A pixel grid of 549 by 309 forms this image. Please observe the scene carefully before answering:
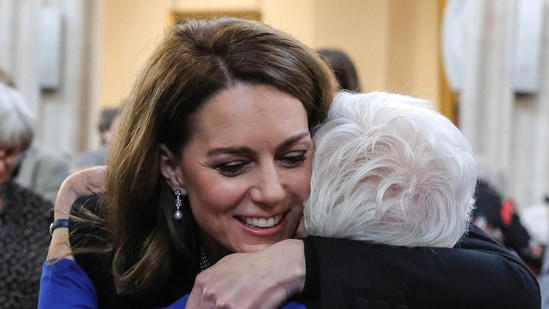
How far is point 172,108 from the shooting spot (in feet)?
6.49

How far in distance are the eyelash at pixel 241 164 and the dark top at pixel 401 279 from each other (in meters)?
0.14

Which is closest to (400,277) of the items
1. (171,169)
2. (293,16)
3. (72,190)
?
(171,169)

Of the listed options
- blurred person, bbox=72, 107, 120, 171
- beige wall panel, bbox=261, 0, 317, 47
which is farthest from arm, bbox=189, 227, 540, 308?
beige wall panel, bbox=261, 0, 317, 47

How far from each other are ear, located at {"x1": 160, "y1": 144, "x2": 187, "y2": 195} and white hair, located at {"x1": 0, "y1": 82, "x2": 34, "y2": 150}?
1.21 metres

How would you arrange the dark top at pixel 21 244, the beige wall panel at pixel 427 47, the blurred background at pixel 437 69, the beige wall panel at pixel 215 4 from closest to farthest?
the dark top at pixel 21 244 < the blurred background at pixel 437 69 < the beige wall panel at pixel 427 47 < the beige wall panel at pixel 215 4

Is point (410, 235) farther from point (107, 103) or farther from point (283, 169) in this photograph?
point (107, 103)

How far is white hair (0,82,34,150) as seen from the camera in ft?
10.3

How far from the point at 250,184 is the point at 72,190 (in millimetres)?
521

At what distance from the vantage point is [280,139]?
73.7 inches

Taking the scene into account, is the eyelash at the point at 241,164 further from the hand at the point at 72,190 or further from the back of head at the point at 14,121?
the back of head at the point at 14,121

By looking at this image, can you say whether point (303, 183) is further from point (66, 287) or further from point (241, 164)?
point (66, 287)

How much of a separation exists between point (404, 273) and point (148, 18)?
8324 millimetres

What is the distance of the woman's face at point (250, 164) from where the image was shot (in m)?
1.87

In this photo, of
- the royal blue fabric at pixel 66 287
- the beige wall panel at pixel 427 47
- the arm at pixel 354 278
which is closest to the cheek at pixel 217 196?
the arm at pixel 354 278
